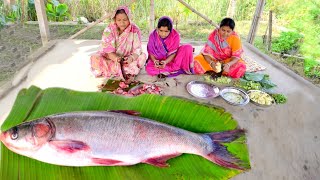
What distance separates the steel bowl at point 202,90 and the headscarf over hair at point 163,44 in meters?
0.70

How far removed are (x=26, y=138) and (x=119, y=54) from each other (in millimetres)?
2915

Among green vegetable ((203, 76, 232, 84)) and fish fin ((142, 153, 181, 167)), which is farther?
green vegetable ((203, 76, 232, 84))

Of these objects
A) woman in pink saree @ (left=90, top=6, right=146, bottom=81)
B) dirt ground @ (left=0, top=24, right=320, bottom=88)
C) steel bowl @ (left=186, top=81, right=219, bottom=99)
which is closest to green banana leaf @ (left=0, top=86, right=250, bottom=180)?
steel bowl @ (left=186, top=81, right=219, bottom=99)

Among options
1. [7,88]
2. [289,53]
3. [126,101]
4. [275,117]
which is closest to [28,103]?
[126,101]

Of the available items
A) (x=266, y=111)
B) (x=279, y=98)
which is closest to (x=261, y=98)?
(x=266, y=111)

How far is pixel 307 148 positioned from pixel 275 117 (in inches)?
25.1

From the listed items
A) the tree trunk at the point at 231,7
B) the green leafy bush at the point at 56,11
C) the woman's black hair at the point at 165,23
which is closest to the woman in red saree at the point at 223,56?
the woman's black hair at the point at 165,23

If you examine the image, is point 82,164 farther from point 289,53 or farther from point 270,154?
point 289,53

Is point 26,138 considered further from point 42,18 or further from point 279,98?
point 42,18

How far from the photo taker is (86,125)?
6.89 ft

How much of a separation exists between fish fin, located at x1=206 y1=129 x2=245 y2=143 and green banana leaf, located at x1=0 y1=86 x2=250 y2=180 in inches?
2.0

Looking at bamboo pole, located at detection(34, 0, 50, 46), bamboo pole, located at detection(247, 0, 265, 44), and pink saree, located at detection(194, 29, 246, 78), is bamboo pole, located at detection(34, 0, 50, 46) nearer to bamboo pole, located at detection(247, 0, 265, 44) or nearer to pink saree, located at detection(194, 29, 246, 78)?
pink saree, located at detection(194, 29, 246, 78)

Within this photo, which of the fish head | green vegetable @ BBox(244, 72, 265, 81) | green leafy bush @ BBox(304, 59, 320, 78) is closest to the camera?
the fish head

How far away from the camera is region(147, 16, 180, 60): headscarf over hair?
4598 mm
